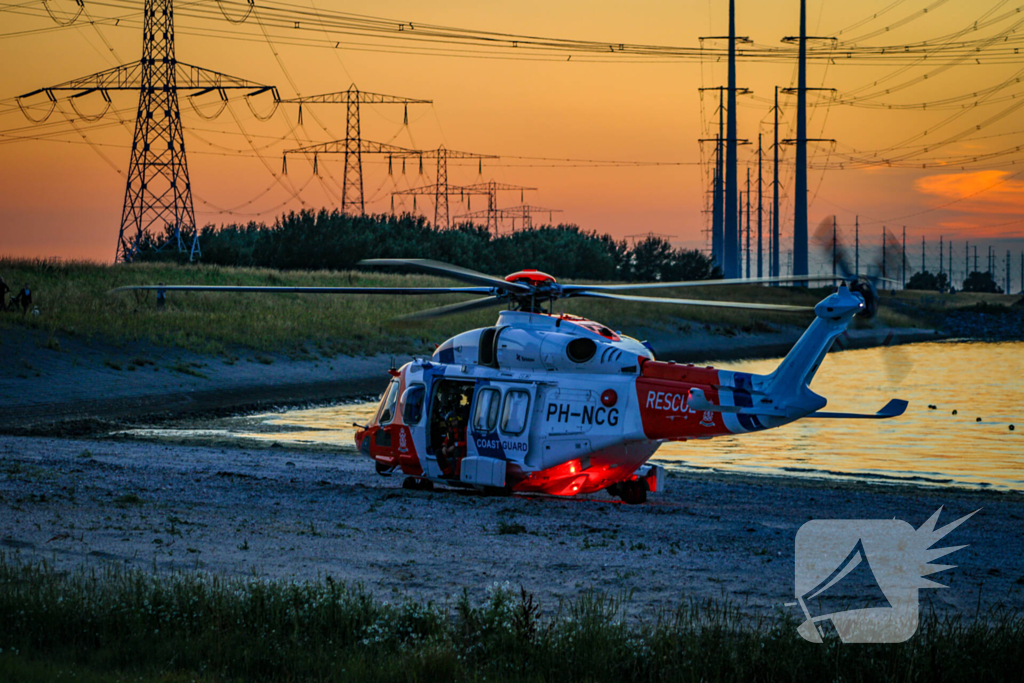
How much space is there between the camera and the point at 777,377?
15.3 m

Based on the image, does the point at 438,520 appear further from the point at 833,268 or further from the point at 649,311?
the point at 649,311

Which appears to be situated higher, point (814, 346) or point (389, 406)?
point (814, 346)

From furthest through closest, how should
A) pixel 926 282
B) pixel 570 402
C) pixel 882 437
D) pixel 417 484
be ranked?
pixel 926 282, pixel 882 437, pixel 417 484, pixel 570 402

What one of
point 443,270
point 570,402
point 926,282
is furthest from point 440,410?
point 926,282

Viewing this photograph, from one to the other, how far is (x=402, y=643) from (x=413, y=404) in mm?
9516

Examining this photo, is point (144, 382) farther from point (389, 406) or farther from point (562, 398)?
point (562, 398)

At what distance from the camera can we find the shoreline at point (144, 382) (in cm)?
3253

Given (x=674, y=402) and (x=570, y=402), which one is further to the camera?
(x=570, y=402)

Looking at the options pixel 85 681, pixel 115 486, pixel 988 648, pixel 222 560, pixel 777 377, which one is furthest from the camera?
pixel 115 486

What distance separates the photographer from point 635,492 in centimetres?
1808

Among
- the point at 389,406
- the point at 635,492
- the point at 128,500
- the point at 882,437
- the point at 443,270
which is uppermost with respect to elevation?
the point at 443,270

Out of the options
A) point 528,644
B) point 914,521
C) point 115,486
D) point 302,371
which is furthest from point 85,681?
point 302,371

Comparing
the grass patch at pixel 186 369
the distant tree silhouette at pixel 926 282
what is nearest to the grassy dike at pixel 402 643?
the grass patch at pixel 186 369

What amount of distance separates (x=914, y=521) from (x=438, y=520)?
314 inches
